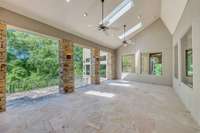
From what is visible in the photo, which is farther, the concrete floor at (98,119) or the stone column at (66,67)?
the stone column at (66,67)

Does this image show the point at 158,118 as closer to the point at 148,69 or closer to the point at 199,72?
the point at 199,72

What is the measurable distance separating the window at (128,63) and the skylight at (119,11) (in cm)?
453

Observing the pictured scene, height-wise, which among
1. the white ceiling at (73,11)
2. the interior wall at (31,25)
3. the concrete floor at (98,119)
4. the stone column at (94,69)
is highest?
the white ceiling at (73,11)

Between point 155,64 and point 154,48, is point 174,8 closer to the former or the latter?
point 154,48

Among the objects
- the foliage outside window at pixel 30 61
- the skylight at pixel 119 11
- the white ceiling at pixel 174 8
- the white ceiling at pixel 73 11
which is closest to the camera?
the white ceiling at pixel 73 11

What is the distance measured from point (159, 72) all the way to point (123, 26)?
4.06m

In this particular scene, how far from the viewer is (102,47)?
9.29 m

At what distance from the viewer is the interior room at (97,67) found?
2.76 m

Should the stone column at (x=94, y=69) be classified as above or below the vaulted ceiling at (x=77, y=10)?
below

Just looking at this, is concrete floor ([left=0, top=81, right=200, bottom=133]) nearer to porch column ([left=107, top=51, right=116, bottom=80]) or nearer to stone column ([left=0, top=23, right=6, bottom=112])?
stone column ([left=0, top=23, right=6, bottom=112])

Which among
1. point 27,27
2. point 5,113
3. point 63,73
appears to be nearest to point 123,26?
point 63,73

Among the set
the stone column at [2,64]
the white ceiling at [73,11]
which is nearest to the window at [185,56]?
the white ceiling at [73,11]

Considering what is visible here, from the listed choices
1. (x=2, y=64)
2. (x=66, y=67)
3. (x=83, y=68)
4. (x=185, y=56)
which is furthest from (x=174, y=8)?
(x=83, y=68)

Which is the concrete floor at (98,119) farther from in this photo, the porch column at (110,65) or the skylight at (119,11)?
the porch column at (110,65)
